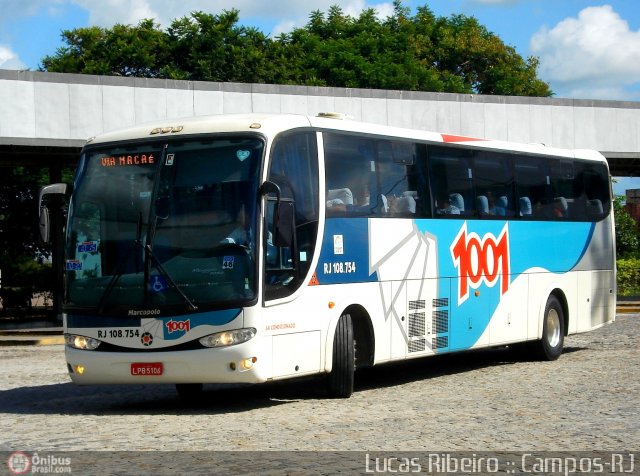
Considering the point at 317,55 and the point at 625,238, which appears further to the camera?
the point at 317,55

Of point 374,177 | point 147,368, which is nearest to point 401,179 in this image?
point 374,177

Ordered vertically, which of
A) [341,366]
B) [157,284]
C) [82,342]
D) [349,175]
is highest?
[349,175]

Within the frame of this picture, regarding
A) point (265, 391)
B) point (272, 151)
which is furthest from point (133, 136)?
point (265, 391)

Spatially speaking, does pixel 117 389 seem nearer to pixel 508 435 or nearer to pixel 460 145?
pixel 460 145

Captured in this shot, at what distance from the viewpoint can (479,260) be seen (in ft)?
58.0

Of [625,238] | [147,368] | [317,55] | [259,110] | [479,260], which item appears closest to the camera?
[147,368]

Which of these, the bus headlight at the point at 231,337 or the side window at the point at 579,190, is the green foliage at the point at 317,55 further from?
the bus headlight at the point at 231,337

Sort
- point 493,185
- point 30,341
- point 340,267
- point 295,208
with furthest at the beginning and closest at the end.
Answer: point 30,341
point 493,185
point 340,267
point 295,208

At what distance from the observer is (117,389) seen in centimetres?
1662

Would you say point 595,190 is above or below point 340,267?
above

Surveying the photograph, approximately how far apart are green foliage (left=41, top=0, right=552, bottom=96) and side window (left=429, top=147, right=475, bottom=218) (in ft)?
149

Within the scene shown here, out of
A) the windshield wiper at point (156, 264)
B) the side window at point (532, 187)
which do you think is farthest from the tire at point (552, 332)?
the windshield wiper at point (156, 264)

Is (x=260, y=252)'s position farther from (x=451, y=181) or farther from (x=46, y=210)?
(x=451, y=181)

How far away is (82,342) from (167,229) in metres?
1.66
